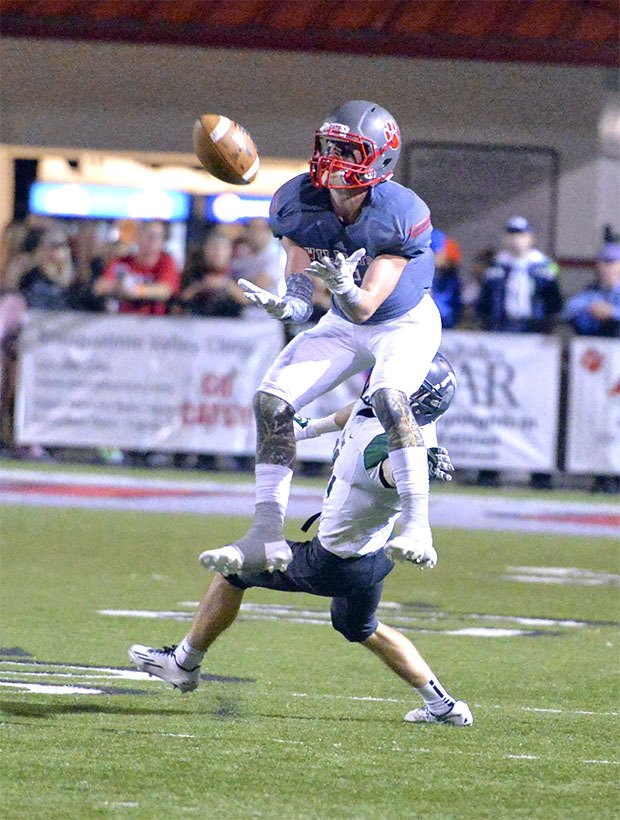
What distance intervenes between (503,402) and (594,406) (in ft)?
2.30

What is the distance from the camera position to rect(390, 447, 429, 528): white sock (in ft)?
17.0

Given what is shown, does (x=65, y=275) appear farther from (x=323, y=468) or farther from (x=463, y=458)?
(x=463, y=458)

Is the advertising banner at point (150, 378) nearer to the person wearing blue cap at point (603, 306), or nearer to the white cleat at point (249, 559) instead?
the person wearing blue cap at point (603, 306)

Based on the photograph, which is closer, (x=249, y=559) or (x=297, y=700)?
(x=249, y=559)

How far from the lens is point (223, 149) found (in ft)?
18.7

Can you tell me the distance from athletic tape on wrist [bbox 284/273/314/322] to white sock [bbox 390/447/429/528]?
0.53 meters

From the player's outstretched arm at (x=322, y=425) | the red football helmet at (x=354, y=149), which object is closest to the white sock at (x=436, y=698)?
the player's outstretched arm at (x=322, y=425)

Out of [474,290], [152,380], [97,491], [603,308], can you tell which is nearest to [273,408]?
[97,491]

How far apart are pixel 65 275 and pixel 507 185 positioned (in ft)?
15.3

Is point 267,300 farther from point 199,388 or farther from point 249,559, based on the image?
point 199,388

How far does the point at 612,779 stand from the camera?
4516 mm

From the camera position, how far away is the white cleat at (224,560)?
16.3ft

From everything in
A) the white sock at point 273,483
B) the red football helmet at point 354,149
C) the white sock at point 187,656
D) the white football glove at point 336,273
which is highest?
the red football helmet at point 354,149

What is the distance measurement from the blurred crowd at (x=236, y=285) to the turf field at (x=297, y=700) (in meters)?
3.77
